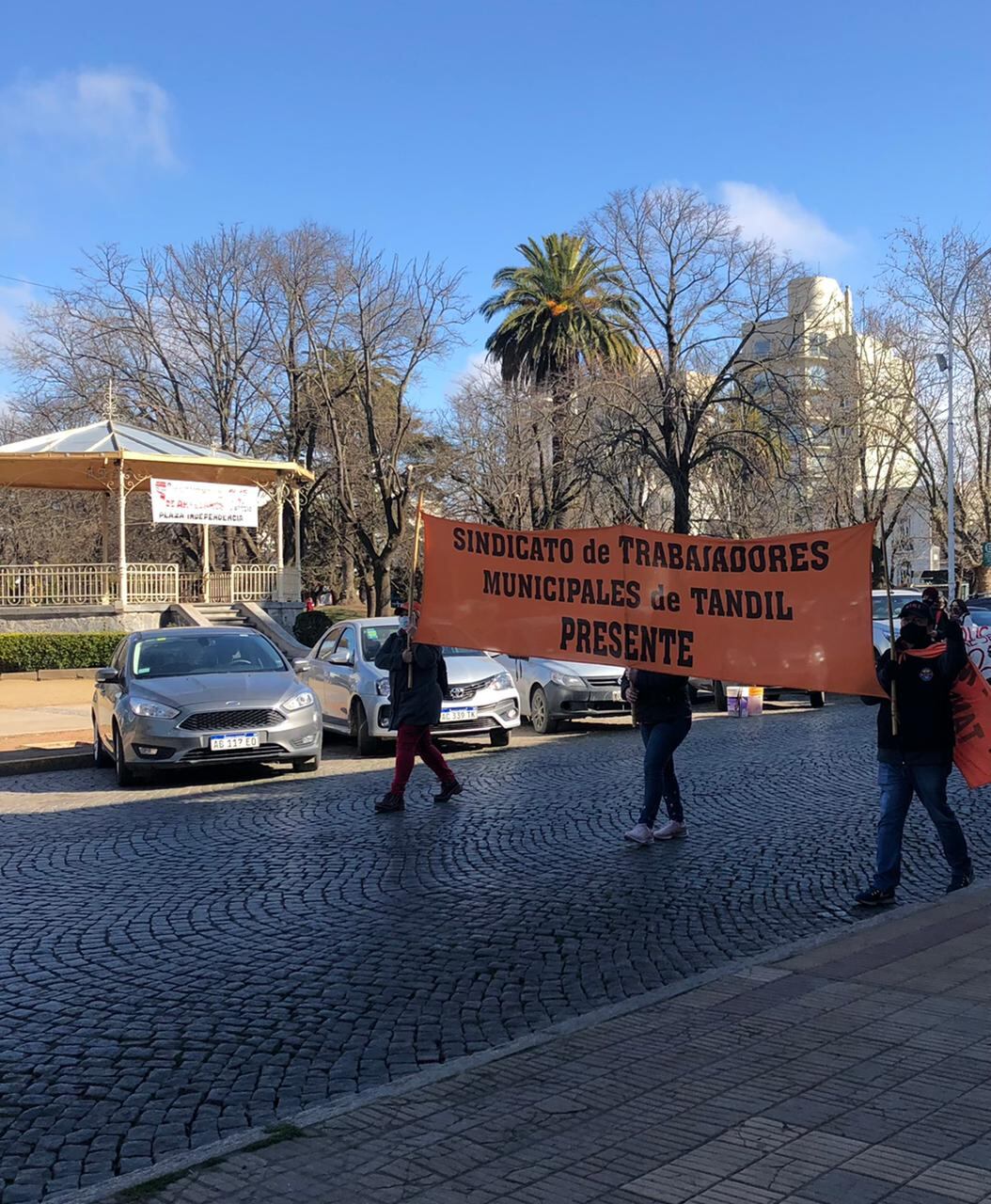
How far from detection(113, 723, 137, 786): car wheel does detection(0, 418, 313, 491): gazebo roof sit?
1841 centimetres

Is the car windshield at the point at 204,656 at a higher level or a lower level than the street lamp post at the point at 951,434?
lower

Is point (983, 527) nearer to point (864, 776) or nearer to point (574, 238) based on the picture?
point (574, 238)

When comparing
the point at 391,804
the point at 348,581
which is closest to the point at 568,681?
the point at 391,804

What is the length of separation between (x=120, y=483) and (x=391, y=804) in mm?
22345

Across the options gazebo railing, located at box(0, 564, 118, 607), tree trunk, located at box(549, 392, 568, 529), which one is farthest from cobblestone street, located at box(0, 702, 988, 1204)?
tree trunk, located at box(549, 392, 568, 529)

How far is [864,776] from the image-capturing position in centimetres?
1159

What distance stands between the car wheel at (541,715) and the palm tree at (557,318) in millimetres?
24914

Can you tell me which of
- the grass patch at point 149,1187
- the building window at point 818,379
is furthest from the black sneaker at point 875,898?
the building window at point 818,379

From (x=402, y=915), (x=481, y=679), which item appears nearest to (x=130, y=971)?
(x=402, y=915)

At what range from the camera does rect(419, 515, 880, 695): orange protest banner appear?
7.18 m

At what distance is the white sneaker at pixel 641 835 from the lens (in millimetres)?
8609

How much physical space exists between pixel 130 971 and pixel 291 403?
38.3 meters

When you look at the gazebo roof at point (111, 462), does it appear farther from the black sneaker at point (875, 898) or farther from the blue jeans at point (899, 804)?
the black sneaker at point (875, 898)

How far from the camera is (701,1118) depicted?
3.91m
